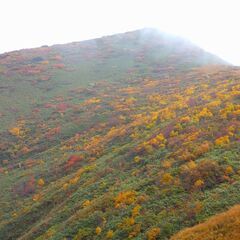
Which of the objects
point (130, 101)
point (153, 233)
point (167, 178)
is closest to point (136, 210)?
point (153, 233)

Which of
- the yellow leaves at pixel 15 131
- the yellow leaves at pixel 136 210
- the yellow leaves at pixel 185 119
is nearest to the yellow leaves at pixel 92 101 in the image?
the yellow leaves at pixel 15 131

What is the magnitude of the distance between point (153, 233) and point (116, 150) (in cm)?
1654

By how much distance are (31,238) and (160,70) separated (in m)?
54.0

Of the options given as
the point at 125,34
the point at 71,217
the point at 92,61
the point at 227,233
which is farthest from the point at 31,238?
the point at 125,34

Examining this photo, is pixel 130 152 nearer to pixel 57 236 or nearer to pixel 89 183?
pixel 89 183

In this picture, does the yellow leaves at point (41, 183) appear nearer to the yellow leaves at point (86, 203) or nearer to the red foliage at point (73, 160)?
the red foliage at point (73, 160)

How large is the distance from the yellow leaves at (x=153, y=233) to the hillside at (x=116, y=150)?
0.05m

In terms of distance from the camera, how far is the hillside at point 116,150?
18.1 meters

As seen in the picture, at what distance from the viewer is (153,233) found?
50.9 ft

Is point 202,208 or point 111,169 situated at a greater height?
point 202,208

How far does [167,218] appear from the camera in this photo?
1634 centimetres

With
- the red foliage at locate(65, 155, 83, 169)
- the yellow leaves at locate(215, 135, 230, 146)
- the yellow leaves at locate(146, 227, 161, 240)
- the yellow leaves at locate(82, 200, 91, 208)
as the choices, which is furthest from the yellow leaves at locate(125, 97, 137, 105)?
the yellow leaves at locate(146, 227, 161, 240)

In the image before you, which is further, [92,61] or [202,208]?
[92,61]

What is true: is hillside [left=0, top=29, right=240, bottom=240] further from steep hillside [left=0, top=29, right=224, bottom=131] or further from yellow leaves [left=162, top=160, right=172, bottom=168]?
steep hillside [left=0, top=29, right=224, bottom=131]
